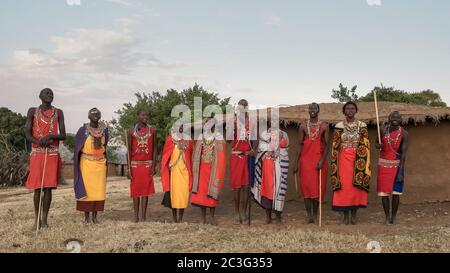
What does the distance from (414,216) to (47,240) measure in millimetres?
6225

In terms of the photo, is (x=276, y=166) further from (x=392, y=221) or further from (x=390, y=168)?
(x=392, y=221)

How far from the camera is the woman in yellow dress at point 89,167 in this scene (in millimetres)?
7566

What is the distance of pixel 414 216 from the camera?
891 centimetres

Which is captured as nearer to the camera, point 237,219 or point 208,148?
point 208,148

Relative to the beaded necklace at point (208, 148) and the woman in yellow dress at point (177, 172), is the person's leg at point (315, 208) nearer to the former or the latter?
the beaded necklace at point (208, 148)

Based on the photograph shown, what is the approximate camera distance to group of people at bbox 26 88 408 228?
731 cm

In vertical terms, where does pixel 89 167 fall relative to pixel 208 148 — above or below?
below

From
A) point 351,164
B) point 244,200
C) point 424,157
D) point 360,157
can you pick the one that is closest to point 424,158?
point 424,157

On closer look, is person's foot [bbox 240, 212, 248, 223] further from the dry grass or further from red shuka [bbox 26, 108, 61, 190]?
red shuka [bbox 26, 108, 61, 190]

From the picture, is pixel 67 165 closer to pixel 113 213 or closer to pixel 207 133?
pixel 113 213

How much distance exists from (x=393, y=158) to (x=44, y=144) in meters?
5.17

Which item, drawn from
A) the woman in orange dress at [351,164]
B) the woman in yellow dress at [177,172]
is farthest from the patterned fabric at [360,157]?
the woman in yellow dress at [177,172]

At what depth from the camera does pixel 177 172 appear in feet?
26.1
